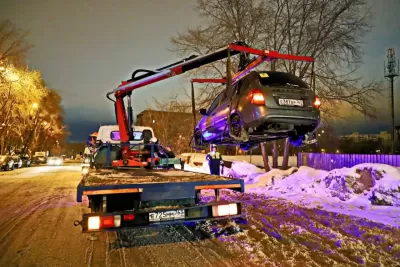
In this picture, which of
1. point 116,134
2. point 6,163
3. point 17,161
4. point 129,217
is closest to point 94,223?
point 129,217

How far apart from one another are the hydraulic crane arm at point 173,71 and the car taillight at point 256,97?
932 mm

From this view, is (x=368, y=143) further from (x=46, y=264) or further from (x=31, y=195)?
(x=46, y=264)

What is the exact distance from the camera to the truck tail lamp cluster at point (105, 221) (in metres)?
4.94

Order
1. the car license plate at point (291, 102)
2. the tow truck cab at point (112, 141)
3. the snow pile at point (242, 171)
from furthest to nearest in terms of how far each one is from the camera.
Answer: the snow pile at point (242, 171) → the tow truck cab at point (112, 141) → the car license plate at point (291, 102)

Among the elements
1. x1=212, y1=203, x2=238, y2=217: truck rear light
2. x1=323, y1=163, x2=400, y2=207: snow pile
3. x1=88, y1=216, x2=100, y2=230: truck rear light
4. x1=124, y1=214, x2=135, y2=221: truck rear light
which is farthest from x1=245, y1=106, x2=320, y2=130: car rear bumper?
x1=323, y1=163, x2=400, y2=207: snow pile

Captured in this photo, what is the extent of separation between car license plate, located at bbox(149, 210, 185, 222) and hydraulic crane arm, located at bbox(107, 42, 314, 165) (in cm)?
325

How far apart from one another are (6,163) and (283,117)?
29.6m

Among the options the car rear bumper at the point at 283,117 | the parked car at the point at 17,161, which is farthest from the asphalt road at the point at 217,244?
the parked car at the point at 17,161

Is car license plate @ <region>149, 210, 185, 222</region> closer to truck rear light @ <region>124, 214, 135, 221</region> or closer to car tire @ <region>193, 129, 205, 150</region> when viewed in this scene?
truck rear light @ <region>124, 214, 135, 221</region>

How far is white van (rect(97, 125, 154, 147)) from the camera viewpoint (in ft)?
37.2

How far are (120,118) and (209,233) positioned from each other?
5490 millimetres

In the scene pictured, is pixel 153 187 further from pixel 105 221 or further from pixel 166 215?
pixel 105 221

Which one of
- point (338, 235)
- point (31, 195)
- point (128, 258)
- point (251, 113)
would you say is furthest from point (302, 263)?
point (31, 195)

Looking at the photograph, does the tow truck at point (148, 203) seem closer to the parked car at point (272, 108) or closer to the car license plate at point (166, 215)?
the car license plate at point (166, 215)
